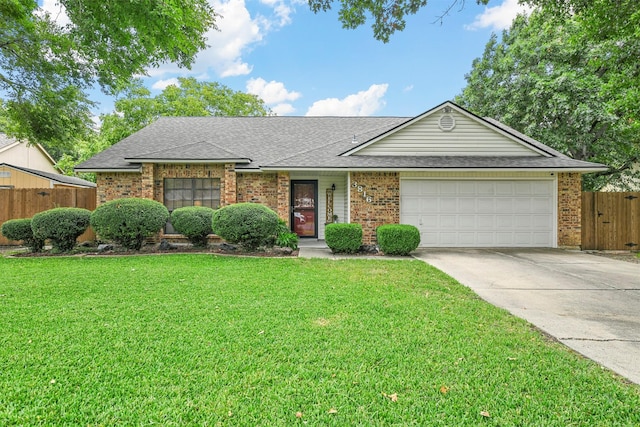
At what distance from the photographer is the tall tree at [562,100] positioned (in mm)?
13719

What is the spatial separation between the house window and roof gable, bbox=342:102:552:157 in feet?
15.0

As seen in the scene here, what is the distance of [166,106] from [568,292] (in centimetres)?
2518

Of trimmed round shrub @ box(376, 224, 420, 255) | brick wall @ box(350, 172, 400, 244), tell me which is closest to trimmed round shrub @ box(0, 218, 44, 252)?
brick wall @ box(350, 172, 400, 244)

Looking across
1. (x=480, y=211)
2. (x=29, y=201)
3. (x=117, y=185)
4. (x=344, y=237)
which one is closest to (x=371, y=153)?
(x=344, y=237)

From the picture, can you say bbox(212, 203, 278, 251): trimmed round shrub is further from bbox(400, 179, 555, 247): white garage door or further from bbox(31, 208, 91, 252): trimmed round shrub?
bbox(400, 179, 555, 247): white garage door

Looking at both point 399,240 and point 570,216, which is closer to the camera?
point 399,240

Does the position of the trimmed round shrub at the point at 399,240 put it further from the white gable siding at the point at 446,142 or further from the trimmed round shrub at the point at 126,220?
the trimmed round shrub at the point at 126,220

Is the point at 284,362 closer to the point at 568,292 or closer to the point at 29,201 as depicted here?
the point at 568,292

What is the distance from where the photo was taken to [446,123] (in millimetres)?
11000

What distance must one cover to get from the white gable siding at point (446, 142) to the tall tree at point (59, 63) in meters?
6.57

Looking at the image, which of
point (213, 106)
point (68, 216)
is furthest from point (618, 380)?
point (213, 106)

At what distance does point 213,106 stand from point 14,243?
728 inches

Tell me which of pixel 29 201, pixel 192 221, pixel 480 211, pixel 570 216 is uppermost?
pixel 29 201

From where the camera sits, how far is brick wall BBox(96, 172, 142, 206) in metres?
11.0
